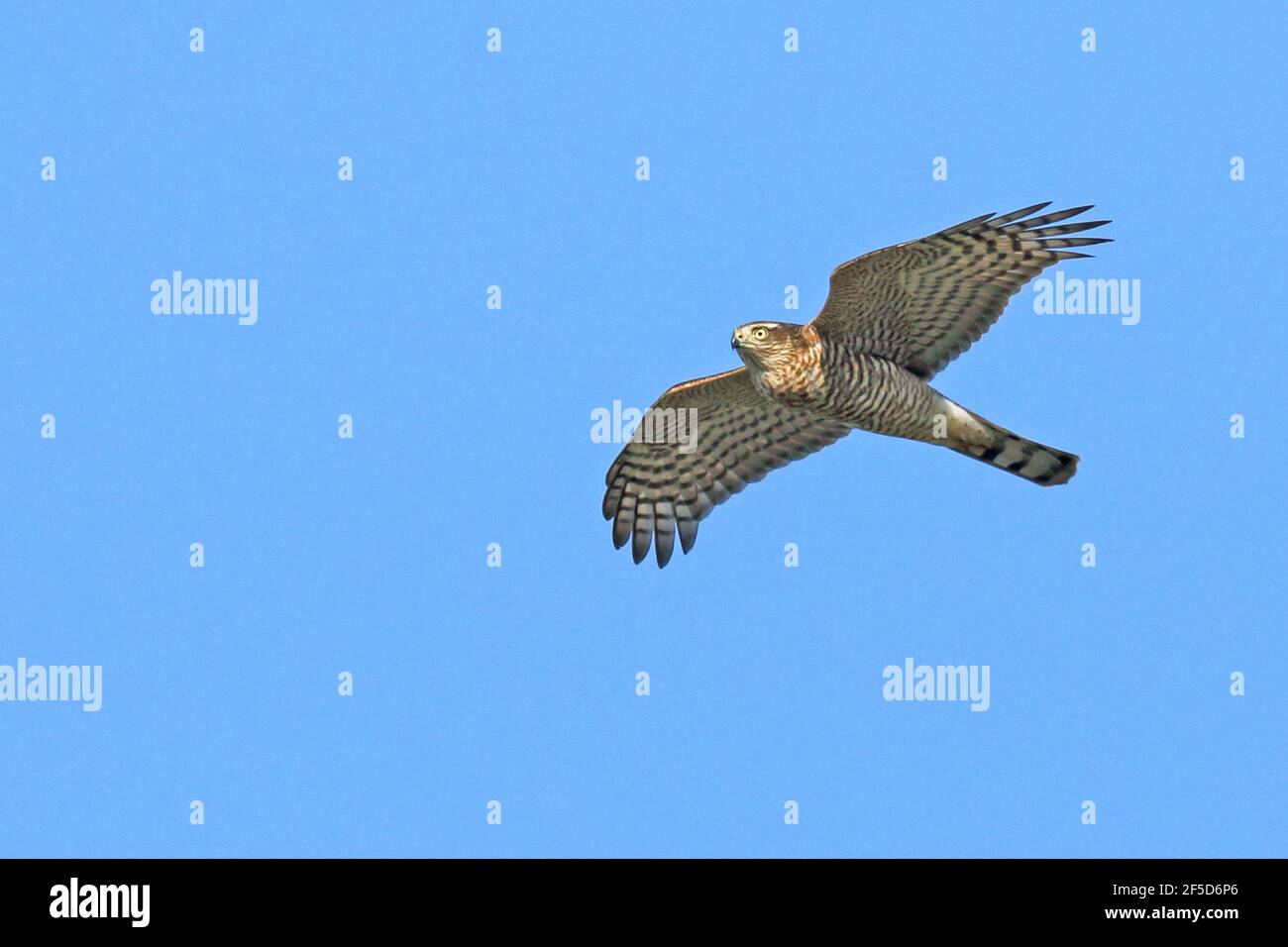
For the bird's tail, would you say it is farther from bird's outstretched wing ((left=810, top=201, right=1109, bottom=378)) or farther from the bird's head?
the bird's head

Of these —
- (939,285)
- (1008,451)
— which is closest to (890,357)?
(939,285)

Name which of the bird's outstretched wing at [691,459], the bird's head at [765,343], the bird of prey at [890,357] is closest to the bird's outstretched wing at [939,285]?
the bird of prey at [890,357]

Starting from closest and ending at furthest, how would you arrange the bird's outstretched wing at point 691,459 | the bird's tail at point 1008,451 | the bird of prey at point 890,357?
1. the bird of prey at point 890,357
2. the bird's tail at point 1008,451
3. the bird's outstretched wing at point 691,459

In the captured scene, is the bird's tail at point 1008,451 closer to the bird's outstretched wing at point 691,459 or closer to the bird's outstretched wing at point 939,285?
the bird's outstretched wing at point 939,285

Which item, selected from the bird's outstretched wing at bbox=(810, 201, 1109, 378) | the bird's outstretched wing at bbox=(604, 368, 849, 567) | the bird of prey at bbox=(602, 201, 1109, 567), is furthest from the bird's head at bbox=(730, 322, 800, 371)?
the bird's outstretched wing at bbox=(604, 368, 849, 567)

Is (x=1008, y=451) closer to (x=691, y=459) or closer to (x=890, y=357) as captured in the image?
(x=890, y=357)

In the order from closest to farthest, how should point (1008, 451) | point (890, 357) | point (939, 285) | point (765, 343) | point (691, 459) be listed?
1. point (765, 343)
2. point (939, 285)
3. point (890, 357)
4. point (1008, 451)
5. point (691, 459)
